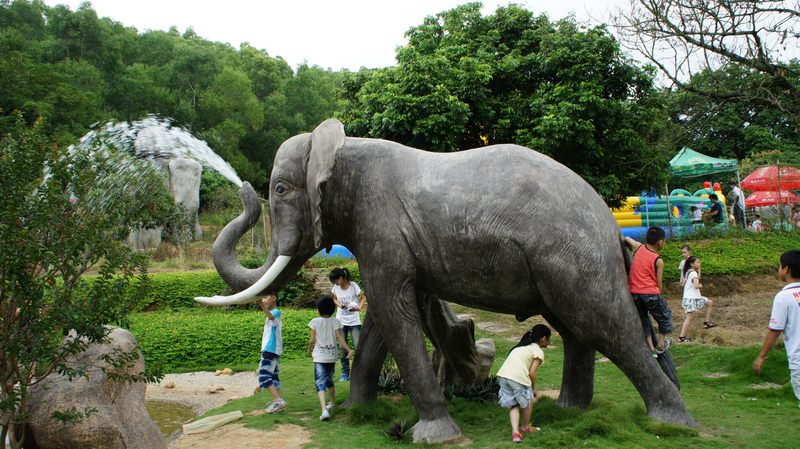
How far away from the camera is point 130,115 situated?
106 feet

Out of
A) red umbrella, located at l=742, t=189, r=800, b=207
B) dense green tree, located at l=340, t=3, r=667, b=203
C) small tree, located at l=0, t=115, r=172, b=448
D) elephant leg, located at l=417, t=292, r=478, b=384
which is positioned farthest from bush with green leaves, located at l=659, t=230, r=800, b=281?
small tree, located at l=0, t=115, r=172, b=448

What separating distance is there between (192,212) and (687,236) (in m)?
21.4

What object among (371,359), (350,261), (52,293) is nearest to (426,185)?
(371,359)

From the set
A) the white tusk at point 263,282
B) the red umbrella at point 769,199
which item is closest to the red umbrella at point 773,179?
the red umbrella at point 769,199

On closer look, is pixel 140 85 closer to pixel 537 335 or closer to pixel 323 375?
pixel 323 375

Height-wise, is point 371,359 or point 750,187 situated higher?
point 750,187

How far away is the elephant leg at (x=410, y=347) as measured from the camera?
175 inches

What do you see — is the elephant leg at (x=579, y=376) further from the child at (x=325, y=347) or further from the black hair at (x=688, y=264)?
the black hair at (x=688, y=264)

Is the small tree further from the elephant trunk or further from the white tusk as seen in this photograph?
the elephant trunk

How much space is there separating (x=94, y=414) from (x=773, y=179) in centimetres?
2118

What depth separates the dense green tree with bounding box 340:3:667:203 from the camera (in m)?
10.7

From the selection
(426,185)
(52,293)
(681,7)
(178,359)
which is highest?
(681,7)

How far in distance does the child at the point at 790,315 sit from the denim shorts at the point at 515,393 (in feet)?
5.32

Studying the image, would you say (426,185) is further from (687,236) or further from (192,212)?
(192,212)
